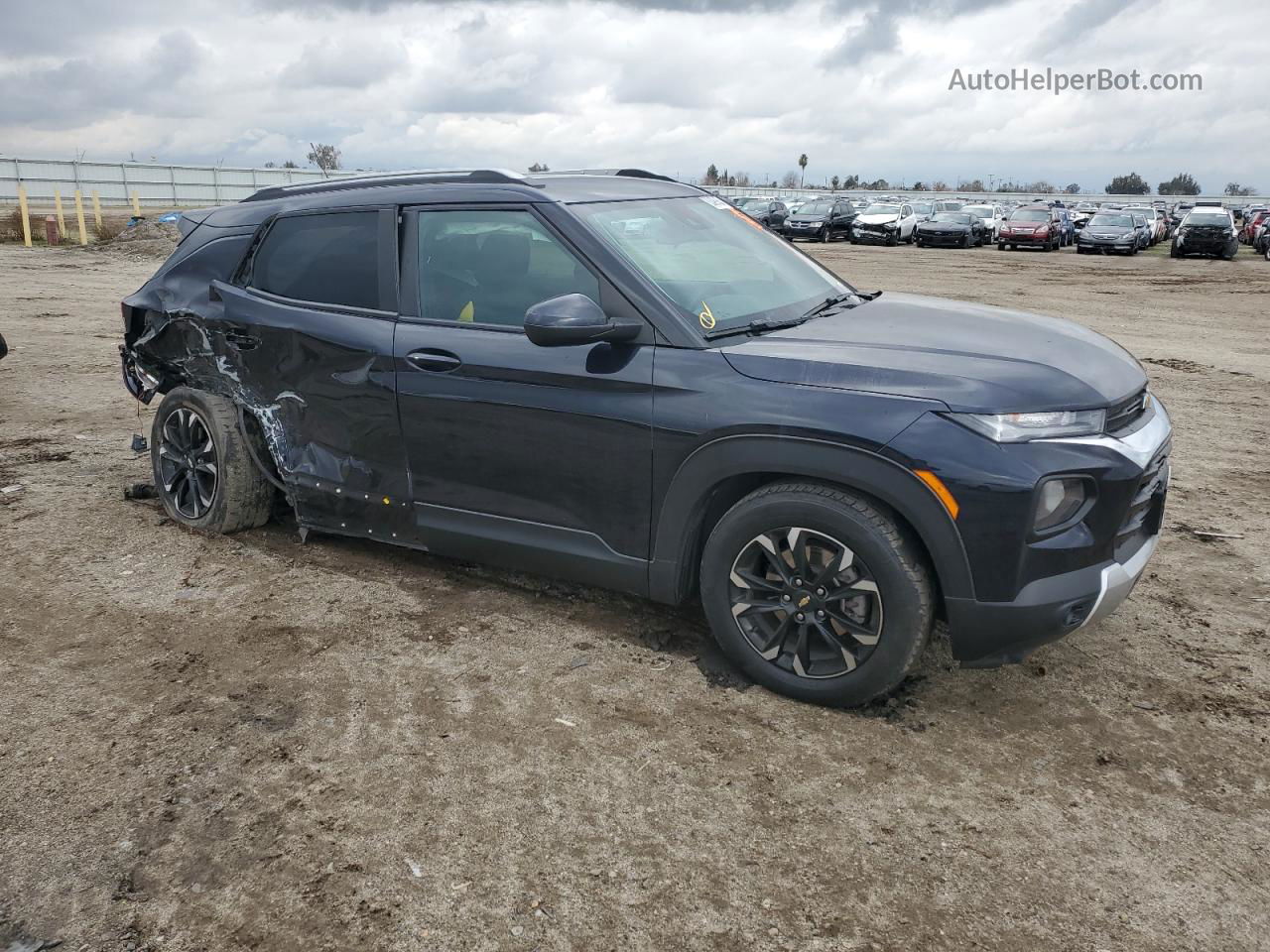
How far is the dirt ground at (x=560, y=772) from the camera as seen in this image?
2.60 meters

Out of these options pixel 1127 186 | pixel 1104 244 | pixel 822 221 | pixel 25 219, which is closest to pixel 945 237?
pixel 822 221

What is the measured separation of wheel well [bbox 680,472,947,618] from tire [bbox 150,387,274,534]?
2590mm

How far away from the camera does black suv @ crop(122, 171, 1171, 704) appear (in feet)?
10.5

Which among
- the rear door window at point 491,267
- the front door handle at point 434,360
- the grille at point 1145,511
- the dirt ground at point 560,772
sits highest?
the rear door window at point 491,267

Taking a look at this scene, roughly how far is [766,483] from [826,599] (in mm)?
474

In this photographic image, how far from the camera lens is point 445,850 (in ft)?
9.30

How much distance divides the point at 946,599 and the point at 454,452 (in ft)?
6.64

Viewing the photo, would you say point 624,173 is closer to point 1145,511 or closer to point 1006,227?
point 1145,511

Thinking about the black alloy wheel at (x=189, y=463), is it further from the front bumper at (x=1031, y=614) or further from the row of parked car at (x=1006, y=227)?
the row of parked car at (x=1006, y=227)

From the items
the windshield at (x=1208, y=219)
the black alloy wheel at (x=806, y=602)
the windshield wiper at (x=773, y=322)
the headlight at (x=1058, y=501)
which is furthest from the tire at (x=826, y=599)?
the windshield at (x=1208, y=219)

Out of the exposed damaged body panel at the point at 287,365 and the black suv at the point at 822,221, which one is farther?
the black suv at the point at 822,221

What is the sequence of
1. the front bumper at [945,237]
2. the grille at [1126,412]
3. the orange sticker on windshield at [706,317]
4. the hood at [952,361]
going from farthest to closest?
the front bumper at [945,237] < the orange sticker on windshield at [706,317] < the grille at [1126,412] < the hood at [952,361]

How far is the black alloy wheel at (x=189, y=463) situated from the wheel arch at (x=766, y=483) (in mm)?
2675

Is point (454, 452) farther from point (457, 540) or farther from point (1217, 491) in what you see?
point (1217, 491)
